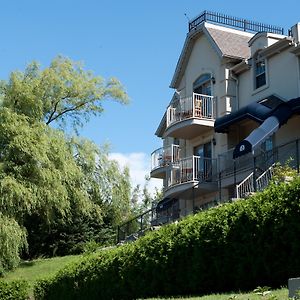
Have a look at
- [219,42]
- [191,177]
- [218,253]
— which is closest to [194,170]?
[191,177]

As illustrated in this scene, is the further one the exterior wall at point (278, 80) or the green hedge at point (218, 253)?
the exterior wall at point (278, 80)

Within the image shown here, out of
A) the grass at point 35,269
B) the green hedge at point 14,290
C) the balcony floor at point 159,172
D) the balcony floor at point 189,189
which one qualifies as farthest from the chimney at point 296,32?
the green hedge at point 14,290

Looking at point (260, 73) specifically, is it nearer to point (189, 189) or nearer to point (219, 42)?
point (219, 42)

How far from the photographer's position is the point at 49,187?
3061 cm

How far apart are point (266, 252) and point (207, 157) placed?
17376 mm

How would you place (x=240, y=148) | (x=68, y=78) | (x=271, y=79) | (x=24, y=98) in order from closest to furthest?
(x=240, y=148)
(x=271, y=79)
(x=24, y=98)
(x=68, y=78)

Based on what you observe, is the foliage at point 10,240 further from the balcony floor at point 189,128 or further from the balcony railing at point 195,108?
the balcony railing at point 195,108

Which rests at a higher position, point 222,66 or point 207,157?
point 222,66

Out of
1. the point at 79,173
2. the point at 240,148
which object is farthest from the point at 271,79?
the point at 79,173

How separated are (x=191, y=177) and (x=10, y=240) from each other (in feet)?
26.6

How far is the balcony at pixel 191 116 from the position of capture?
28812 mm

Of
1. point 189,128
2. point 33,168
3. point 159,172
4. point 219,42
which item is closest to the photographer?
point 189,128

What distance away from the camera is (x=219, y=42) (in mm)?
29953

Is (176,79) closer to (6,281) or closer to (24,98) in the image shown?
(24,98)
